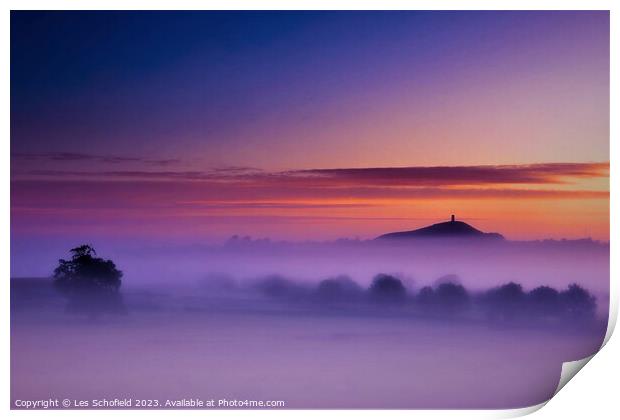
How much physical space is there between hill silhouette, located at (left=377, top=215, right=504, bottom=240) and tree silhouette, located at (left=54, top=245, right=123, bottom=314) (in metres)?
1.41

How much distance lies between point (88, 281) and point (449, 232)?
74.2 inches

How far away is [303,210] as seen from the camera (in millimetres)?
4984

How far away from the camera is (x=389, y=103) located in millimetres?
4973

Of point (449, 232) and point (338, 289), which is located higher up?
point (449, 232)

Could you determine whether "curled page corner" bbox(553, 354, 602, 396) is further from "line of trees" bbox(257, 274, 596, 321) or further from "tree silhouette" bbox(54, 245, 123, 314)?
"tree silhouette" bbox(54, 245, 123, 314)

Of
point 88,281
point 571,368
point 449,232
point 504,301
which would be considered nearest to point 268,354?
point 88,281

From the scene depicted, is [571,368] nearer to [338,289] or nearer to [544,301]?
[544,301]

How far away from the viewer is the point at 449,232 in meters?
4.96

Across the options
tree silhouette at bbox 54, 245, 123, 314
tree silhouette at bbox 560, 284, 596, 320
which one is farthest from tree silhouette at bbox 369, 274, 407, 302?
tree silhouette at bbox 54, 245, 123, 314

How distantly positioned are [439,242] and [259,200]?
0.96 metres

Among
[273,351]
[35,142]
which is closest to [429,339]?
[273,351]

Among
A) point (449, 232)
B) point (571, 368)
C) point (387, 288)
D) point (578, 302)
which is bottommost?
point (571, 368)

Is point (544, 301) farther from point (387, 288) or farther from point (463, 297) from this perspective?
point (387, 288)
